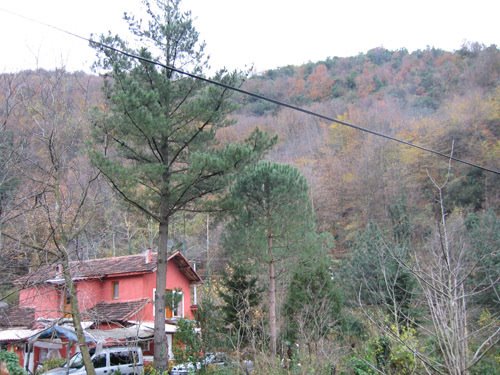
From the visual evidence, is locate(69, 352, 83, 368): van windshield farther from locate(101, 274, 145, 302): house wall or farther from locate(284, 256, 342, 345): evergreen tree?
locate(284, 256, 342, 345): evergreen tree

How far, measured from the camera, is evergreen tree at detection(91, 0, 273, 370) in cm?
1455

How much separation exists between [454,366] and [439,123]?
4066cm

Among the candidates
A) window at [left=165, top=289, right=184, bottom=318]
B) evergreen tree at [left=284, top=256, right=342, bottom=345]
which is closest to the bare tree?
evergreen tree at [left=284, top=256, right=342, bottom=345]

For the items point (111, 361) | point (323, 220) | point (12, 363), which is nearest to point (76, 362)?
point (111, 361)

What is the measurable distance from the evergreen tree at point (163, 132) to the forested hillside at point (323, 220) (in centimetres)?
41

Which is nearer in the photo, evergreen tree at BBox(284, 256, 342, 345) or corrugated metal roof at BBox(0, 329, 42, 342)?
evergreen tree at BBox(284, 256, 342, 345)

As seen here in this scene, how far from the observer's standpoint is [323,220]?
3925 cm

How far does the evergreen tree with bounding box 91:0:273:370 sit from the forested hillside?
409 millimetres

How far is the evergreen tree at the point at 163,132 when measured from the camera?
14.6 m

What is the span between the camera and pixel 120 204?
16781 millimetres

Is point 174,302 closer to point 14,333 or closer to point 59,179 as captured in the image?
point 14,333

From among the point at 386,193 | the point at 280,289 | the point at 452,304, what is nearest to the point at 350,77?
the point at 386,193

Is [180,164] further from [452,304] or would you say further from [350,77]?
[350,77]

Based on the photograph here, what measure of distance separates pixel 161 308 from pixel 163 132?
5.28m
